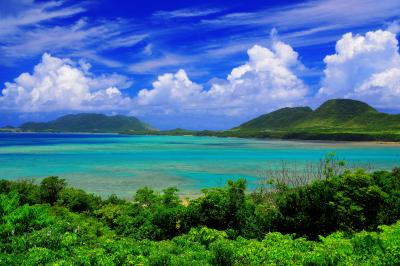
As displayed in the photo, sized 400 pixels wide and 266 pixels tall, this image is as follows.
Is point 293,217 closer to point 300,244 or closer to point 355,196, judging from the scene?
point 355,196

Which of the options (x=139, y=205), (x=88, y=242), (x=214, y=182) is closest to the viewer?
(x=88, y=242)

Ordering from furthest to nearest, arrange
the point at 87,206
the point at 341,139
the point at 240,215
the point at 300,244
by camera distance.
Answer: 1. the point at 341,139
2. the point at 87,206
3. the point at 240,215
4. the point at 300,244

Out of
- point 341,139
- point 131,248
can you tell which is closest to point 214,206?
point 131,248

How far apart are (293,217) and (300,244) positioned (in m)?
8.39

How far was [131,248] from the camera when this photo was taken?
13625 millimetres

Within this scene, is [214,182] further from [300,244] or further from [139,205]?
[300,244]

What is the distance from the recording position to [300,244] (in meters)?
14.7

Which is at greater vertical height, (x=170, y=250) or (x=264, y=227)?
(x=170, y=250)

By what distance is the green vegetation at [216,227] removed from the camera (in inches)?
482

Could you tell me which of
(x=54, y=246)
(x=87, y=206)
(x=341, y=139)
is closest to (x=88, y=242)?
(x=54, y=246)

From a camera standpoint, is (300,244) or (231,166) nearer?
(300,244)

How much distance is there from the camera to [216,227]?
75.5 feet

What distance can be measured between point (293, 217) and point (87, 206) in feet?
54.5

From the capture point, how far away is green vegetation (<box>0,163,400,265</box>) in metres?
12.2
